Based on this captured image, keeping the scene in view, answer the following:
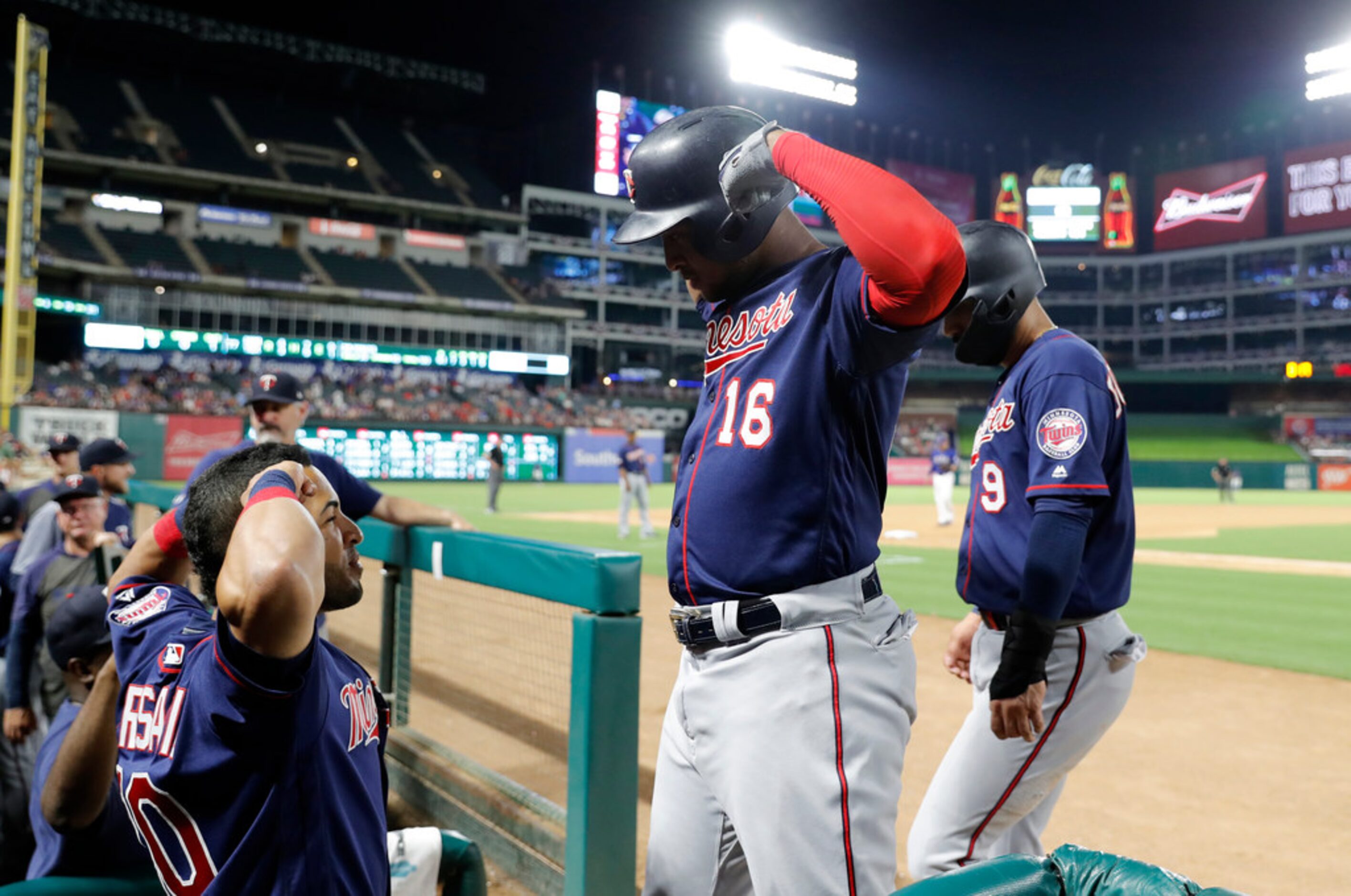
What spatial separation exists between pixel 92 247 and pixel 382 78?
63.0ft

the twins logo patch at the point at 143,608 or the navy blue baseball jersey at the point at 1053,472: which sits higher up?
the navy blue baseball jersey at the point at 1053,472

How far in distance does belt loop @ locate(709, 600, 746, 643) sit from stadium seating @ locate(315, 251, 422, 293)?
2103 inches

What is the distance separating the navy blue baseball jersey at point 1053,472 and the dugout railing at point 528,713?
3.24 feet

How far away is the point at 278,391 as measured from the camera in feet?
17.0

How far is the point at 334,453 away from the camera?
37125 mm

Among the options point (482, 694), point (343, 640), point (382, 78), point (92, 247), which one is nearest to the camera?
point (482, 694)

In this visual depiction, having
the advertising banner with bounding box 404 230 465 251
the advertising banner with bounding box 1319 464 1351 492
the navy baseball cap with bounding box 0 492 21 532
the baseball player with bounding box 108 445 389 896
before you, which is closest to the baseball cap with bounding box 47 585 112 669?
the baseball player with bounding box 108 445 389 896

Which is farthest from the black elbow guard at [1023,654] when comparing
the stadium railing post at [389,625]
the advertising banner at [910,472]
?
the advertising banner at [910,472]

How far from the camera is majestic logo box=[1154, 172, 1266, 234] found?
216ft

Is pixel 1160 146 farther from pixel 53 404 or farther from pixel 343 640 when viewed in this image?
pixel 343 640

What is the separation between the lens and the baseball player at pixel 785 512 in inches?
69.7

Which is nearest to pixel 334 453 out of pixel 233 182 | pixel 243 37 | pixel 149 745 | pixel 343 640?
pixel 233 182

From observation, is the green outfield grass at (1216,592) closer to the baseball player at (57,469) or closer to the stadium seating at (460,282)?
the baseball player at (57,469)

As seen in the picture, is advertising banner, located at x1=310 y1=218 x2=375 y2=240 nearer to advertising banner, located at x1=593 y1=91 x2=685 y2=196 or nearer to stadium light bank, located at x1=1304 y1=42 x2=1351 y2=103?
advertising banner, located at x1=593 y1=91 x2=685 y2=196
